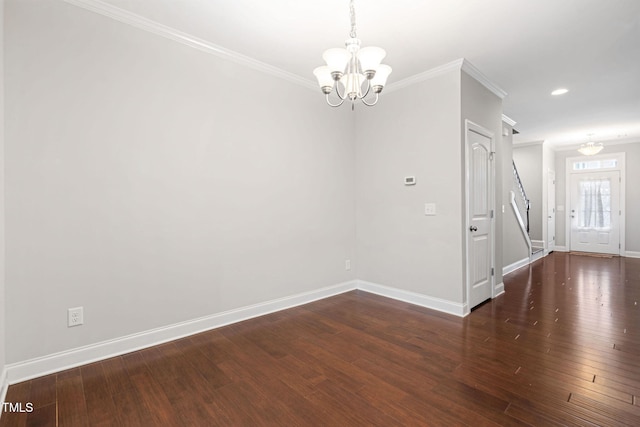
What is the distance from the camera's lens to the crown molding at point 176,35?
2396mm

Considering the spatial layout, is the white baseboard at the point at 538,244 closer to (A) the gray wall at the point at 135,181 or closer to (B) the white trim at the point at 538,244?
(B) the white trim at the point at 538,244

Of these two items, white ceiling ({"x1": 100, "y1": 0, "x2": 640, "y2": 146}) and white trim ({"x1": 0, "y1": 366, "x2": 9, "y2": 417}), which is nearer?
white trim ({"x1": 0, "y1": 366, "x2": 9, "y2": 417})

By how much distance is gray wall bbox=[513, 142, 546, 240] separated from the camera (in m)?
7.56

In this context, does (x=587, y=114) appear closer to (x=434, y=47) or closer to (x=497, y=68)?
(x=497, y=68)

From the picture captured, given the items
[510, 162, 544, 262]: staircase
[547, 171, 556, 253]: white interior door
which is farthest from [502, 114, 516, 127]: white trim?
[547, 171, 556, 253]: white interior door

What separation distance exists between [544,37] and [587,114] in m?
3.65

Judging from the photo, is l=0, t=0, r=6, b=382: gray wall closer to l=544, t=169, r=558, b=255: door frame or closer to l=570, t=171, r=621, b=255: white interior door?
l=544, t=169, r=558, b=255: door frame

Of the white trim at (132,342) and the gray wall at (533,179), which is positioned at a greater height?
the gray wall at (533,179)

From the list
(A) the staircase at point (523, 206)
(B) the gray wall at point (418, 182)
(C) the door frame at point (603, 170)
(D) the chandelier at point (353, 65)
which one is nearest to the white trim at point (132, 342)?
(B) the gray wall at point (418, 182)

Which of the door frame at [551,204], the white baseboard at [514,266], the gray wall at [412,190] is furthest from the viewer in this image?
the door frame at [551,204]

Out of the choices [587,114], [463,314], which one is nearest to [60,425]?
[463,314]

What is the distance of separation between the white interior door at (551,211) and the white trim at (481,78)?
4.88m

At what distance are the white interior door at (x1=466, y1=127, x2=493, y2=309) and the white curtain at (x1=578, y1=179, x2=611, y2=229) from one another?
235 inches

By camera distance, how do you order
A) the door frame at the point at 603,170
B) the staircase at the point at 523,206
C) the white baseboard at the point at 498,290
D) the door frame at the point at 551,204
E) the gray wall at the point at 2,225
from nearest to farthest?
the gray wall at the point at 2,225 → the white baseboard at the point at 498,290 → the staircase at the point at 523,206 → the door frame at the point at 603,170 → the door frame at the point at 551,204
